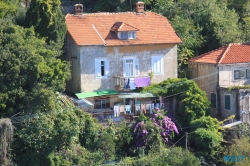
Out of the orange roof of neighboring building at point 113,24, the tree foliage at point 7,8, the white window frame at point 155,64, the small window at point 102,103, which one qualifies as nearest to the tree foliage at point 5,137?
the small window at point 102,103

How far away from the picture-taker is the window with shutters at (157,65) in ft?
150

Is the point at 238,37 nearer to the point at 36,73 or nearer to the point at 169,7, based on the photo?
the point at 169,7

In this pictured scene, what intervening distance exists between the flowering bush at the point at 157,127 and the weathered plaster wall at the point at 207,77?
454cm

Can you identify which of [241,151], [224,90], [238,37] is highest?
[238,37]

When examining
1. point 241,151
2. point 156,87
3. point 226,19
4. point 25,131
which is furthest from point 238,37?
point 25,131

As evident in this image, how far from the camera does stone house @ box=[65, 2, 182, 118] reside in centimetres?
4394

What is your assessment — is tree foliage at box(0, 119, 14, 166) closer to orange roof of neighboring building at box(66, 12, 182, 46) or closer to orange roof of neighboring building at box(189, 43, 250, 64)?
orange roof of neighboring building at box(66, 12, 182, 46)

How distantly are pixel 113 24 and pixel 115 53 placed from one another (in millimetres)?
2265

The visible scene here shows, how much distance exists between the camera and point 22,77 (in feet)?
124

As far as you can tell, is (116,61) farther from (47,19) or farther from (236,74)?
(236,74)

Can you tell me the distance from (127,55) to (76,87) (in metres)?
3.85

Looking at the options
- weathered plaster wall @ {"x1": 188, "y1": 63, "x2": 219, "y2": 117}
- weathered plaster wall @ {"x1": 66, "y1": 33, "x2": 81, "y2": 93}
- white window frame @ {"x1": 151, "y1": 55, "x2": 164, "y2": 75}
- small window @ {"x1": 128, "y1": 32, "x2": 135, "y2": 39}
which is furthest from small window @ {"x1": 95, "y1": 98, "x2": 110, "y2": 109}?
weathered plaster wall @ {"x1": 188, "y1": 63, "x2": 219, "y2": 117}

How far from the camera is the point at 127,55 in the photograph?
44.8 meters

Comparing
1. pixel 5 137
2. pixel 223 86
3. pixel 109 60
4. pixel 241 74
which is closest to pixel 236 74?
pixel 241 74
